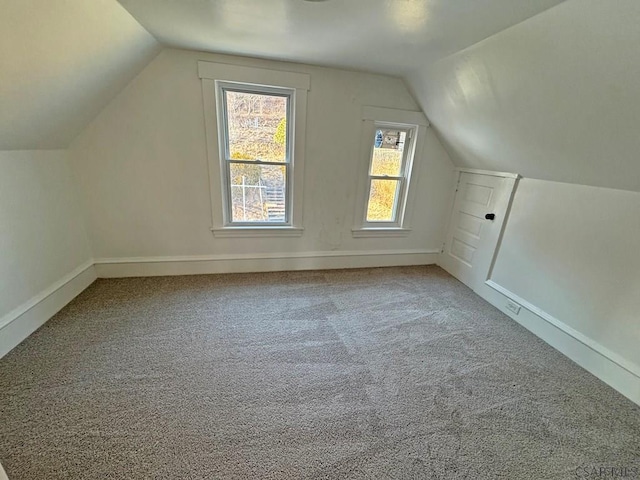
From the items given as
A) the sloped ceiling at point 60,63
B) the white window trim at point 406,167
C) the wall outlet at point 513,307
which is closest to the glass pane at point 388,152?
the white window trim at point 406,167

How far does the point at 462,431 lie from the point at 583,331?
4.54 feet

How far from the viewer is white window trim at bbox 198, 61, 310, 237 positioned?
252 centimetres

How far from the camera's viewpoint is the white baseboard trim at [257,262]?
2.85 metres

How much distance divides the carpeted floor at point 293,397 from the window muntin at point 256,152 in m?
1.03

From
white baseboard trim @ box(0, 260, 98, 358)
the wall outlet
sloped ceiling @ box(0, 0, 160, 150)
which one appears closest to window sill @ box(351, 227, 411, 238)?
the wall outlet

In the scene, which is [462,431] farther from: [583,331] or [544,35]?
[544,35]

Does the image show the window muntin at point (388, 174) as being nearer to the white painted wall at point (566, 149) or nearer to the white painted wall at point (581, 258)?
the white painted wall at point (566, 149)

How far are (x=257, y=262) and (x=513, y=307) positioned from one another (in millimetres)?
2633

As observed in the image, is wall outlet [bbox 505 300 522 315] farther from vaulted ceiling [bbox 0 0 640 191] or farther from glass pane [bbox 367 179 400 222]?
glass pane [bbox 367 179 400 222]

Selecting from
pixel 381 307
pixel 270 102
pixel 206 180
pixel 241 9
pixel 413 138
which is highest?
pixel 241 9

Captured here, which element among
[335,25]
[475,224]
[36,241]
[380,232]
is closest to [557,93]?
[335,25]

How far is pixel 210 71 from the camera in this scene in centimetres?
248

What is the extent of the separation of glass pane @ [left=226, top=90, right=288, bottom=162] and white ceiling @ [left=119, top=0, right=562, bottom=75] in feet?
1.36

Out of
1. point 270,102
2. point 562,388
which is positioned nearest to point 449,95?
point 270,102
